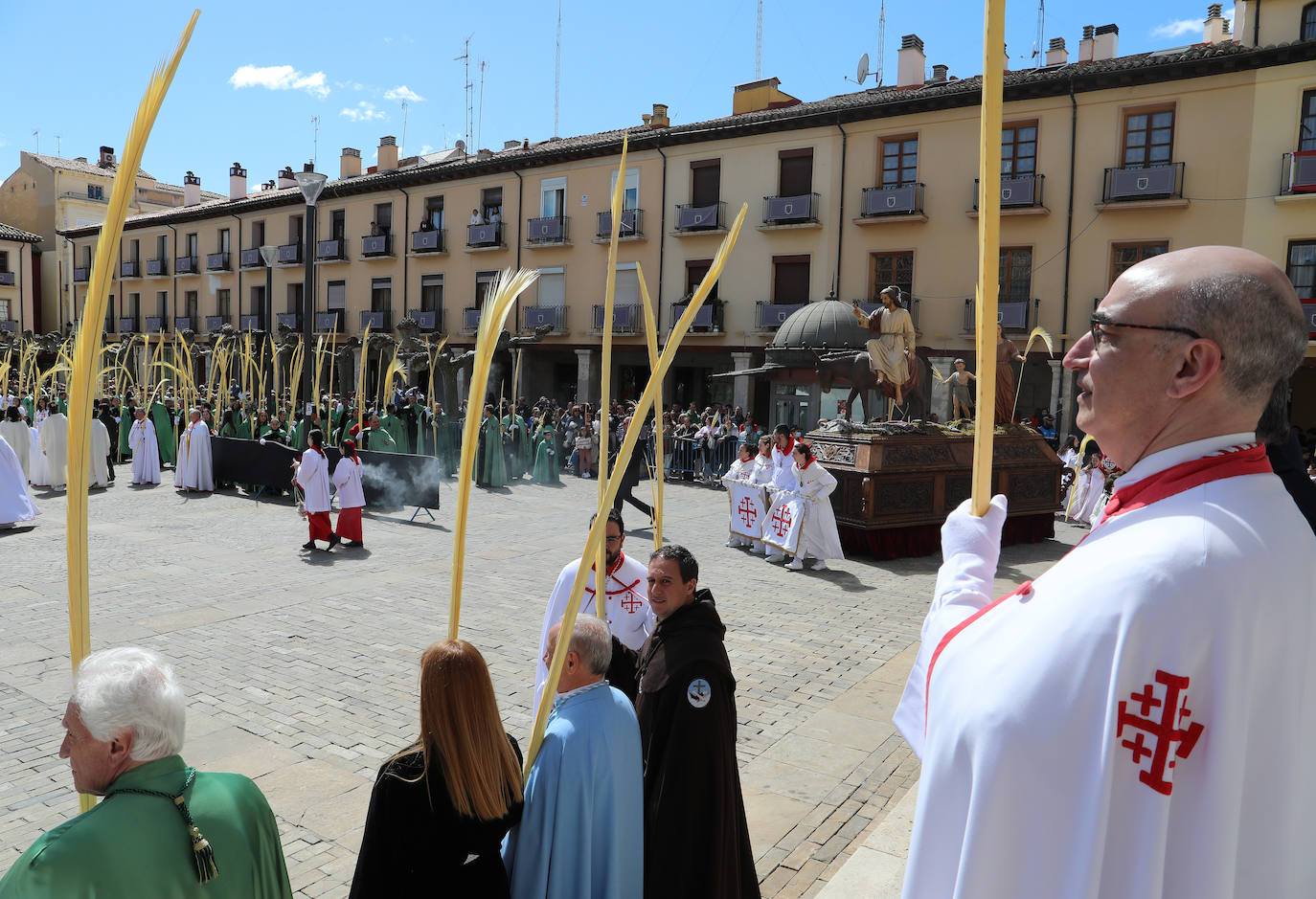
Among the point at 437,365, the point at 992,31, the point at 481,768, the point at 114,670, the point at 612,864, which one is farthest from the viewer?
the point at 437,365

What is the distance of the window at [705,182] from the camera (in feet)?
89.8

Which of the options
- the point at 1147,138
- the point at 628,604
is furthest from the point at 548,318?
the point at 628,604

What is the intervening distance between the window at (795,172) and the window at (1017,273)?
5.88 metres

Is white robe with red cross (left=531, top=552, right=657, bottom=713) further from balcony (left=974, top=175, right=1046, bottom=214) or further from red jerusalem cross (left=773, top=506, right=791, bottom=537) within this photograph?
balcony (left=974, top=175, right=1046, bottom=214)

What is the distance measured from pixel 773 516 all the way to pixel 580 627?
927cm

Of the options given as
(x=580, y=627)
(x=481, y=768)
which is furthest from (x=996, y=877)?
(x=580, y=627)

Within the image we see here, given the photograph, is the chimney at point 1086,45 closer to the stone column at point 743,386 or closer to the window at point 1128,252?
the window at point 1128,252

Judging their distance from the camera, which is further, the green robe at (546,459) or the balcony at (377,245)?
the balcony at (377,245)

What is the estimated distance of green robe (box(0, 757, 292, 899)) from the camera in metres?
1.80

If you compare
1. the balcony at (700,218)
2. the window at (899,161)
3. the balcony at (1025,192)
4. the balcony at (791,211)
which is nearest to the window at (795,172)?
the balcony at (791,211)

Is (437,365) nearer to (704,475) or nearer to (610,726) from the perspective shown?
(704,475)

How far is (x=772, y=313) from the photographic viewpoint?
2581 cm

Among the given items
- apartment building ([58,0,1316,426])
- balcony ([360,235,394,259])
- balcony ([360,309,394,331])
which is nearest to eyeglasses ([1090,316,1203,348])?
apartment building ([58,0,1316,426])

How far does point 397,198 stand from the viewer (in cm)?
3488
